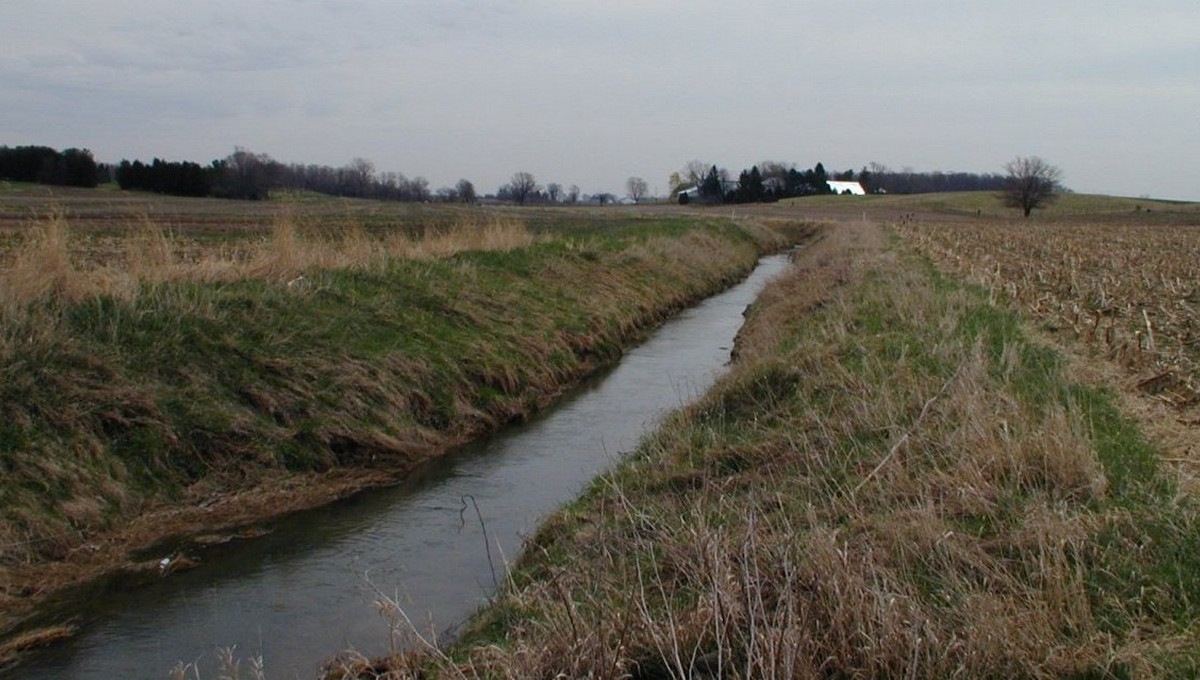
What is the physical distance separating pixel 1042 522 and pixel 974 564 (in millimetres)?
530

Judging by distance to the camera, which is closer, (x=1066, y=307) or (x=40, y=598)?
(x=40, y=598)

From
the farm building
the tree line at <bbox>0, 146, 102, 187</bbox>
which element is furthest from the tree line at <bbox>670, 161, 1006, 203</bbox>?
the tree line at <bbox>0, 146, 102, 187</bbox>

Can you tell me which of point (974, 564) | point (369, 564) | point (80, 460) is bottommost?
point (369, 564)

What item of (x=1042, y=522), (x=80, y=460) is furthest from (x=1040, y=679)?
(x=80, y=460)

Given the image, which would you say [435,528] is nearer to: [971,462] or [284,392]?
[284,392]

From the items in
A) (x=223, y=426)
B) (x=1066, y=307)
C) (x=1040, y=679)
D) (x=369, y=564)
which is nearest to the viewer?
(x=1040, y=679)

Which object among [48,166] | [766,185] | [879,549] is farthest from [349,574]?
[766,185]

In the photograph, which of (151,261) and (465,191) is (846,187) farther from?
(151,261)

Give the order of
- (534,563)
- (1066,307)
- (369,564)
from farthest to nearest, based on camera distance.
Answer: (1066,307), (369,564), (534,563)

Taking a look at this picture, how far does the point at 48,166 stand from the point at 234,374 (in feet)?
209

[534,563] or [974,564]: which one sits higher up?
[974,564]

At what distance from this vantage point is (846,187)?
128125mm

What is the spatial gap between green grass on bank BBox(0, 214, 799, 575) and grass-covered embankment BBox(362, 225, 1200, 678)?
3481 mm

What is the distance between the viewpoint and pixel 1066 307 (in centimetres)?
1459
